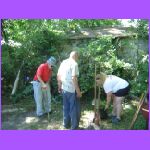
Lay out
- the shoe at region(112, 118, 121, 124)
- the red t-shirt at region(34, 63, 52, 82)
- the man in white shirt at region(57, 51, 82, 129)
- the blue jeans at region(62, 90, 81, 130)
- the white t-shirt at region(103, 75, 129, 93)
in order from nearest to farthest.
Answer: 1. the man in white shirt at region(57, 51, 82, 129)
2. the blue jeans at region(62, 90, 81, 130)
3. the white t-shirt at region(103, 75, 129, 93)
4. the shoe at region(112, 118, 121, 124)
5. the red t-shirt at region(34, 63, 52, 82)

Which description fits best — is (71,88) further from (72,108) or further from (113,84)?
(113,84)

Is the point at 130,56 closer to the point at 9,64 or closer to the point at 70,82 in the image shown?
the point at 9,64

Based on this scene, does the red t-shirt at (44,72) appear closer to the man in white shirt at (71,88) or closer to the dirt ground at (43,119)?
the man in white shirt at (71,88)

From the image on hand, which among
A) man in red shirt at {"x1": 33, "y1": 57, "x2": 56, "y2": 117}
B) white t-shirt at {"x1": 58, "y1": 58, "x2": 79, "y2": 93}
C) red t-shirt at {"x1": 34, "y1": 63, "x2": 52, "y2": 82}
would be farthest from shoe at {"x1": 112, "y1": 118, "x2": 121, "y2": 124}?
red t-shirt at {"x1": 34, "y1": 63, "x2": 52, "y2": 82}

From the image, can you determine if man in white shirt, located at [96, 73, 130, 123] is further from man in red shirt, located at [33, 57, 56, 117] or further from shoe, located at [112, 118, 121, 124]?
man in red shirt, located at [33, 57, 56, 117]

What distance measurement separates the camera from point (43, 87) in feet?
27.5

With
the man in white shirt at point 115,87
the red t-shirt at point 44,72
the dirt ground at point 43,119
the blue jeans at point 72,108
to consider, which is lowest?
the dirt ground at point 43,119

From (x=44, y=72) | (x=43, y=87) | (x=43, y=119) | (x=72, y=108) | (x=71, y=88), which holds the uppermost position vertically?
(x=44, y=72)

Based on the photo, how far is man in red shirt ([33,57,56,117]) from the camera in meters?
8.30

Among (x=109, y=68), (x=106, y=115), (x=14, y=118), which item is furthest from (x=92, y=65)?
(x=14, y=118)

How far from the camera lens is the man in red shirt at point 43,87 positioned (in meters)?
8.30

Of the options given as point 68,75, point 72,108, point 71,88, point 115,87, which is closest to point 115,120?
point 115,87

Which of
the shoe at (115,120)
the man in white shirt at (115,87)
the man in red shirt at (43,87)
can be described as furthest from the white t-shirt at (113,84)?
the man in red shirt at (43,87)

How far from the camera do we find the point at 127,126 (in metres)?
7.80
